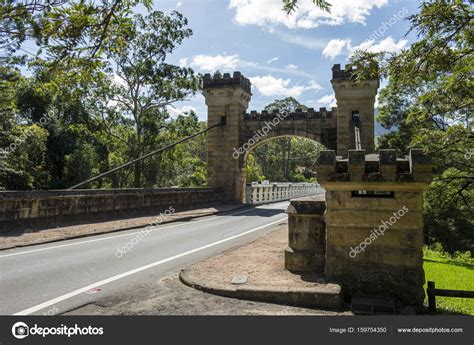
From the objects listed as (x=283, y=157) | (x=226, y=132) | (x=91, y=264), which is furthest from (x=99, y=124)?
(x=283, y=157)

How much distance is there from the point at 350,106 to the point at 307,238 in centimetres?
1890

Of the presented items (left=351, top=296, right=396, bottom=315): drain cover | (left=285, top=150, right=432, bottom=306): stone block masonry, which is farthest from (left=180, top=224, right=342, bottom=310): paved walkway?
(left=285, top=150, right=432, bottom=306): stone block masonry

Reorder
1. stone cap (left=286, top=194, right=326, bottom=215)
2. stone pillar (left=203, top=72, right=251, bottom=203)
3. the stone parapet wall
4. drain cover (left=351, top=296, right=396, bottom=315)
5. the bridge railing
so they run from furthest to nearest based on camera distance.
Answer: the bridge railing
stone pillar (left=203, top=72, right=251, bottom=203)
the stone parapet wall
stone cap (left=286, top=194, right=326, bottom=215)
drain cover (left=351, top=296, right=396, bottom=315)

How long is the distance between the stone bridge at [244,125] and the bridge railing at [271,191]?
39.9 inches

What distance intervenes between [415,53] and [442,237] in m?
21.9

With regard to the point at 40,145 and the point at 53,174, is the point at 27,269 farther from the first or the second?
the point at 53,174

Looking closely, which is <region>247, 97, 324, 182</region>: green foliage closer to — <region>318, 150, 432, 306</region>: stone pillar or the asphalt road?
the asphalt road

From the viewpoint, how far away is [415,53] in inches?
230

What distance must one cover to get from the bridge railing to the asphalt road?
604 inches

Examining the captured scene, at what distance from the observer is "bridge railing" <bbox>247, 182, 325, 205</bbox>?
2706cm

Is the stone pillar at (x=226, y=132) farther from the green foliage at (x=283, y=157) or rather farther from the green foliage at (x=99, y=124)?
the green foliage at (x=283, y=157)

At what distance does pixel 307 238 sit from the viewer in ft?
19.8

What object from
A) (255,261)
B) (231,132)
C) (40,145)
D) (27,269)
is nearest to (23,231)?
(27,269)

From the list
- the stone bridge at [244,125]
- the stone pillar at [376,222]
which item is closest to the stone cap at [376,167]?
the stone pillar at [376,222]
